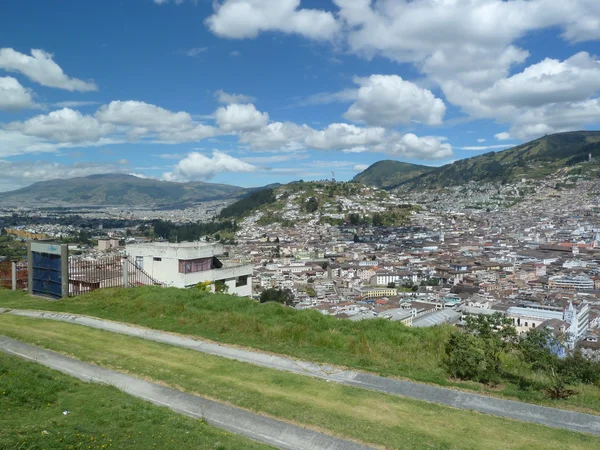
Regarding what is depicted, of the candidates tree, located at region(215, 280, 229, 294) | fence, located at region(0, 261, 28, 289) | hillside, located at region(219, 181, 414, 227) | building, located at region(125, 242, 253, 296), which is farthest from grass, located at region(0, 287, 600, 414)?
hillside, located at region(219, 181, 414, 227)

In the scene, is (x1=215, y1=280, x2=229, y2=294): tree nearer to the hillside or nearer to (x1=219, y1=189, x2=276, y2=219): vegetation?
the hillside

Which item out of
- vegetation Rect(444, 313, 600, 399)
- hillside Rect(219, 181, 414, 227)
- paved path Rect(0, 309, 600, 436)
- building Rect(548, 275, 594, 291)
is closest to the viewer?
paved path Rect(0, 309, 600, 436)

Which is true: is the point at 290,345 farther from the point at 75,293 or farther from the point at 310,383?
the point at 75,293

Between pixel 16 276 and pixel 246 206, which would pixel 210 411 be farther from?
pixel 246 206

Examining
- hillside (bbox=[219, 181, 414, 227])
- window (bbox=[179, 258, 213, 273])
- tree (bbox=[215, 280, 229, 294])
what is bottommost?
tree (bbox=[215, 280, 229, 294])

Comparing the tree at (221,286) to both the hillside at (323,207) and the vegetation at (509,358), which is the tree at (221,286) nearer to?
the vegetation at (509,358)

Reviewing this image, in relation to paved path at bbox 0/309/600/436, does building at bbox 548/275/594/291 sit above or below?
below

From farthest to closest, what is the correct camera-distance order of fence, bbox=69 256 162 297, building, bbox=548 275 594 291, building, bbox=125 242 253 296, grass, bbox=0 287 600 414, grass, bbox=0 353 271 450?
building, bbox=548 275 594 291 < building, bbox=125 242 253 296 < fence, bbox=69 256 162 297 < grass, bbox=0 287 600 414 < grass, bbox=0 353 271 450

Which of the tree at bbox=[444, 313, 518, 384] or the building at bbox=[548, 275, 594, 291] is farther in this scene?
the building at bbox=[548, 275, 594, 291]
